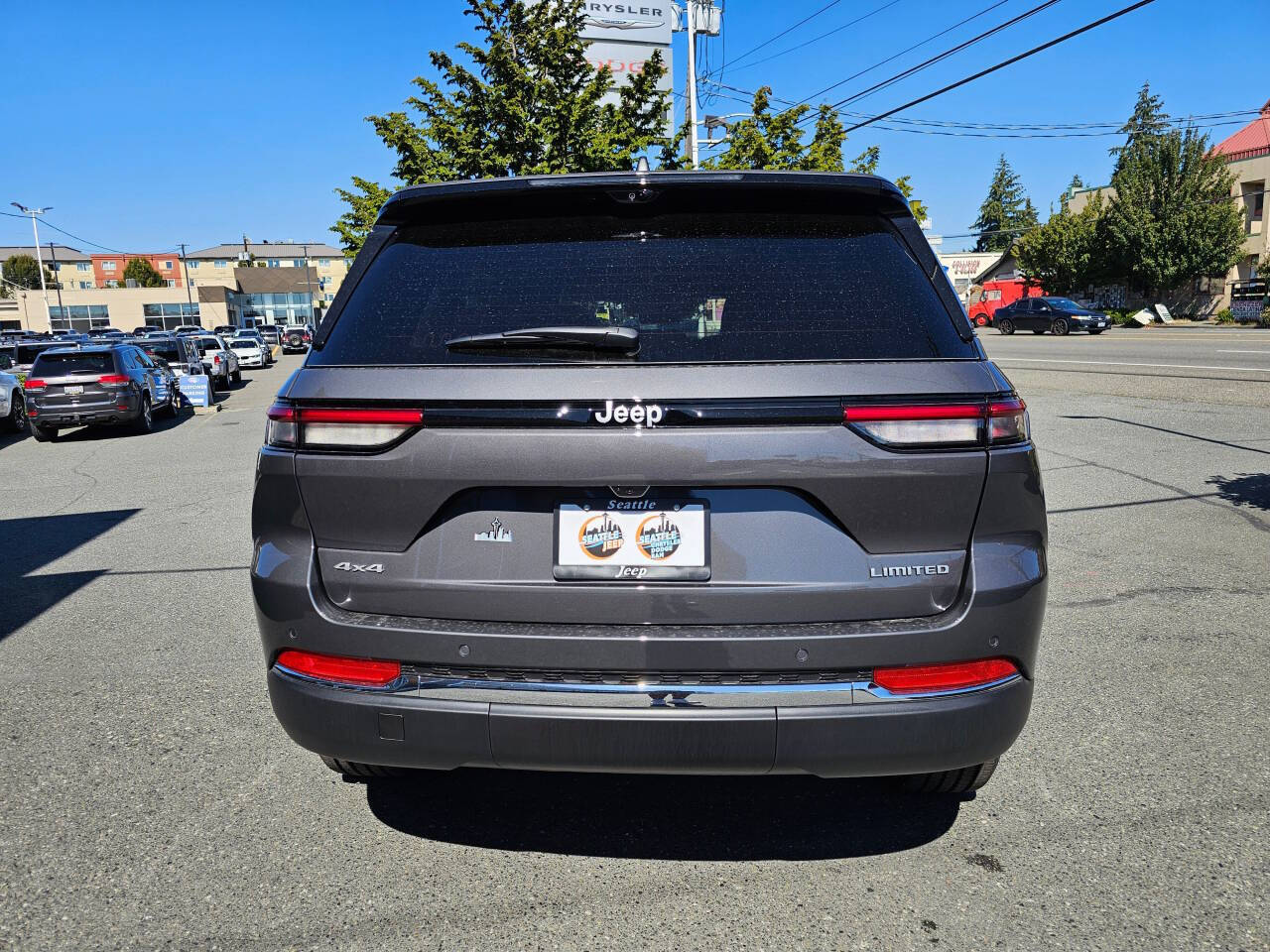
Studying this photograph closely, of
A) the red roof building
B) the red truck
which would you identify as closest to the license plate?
the red truck

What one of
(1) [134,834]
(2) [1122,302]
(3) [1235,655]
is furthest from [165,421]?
(2) [1122,302]

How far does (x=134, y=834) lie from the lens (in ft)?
9.82

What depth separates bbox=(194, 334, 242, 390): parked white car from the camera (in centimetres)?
2818

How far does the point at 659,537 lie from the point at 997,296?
65553 millimetres

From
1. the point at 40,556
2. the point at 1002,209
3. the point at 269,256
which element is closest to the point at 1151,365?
the point at 40,556

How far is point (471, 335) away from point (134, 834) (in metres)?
1.97

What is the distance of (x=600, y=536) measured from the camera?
91.5 inches

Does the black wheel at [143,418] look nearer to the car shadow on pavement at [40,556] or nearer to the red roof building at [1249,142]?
the car shadow on pavement at [40,556]

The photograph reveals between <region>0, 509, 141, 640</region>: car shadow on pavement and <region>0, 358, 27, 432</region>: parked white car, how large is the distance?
1001cm

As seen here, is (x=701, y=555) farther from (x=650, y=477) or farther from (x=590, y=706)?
(x=590, y=706)

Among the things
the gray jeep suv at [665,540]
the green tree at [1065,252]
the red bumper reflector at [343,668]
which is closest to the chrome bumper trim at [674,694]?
the gray jeep suv at [665,540]

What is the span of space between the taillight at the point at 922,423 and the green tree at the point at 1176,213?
56520mm

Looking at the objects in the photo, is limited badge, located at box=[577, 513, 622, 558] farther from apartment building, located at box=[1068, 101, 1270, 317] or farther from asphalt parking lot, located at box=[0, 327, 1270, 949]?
apartment building, located at box=[1068, 101, 1270, 317]

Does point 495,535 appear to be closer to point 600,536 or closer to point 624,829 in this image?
point 600,536
